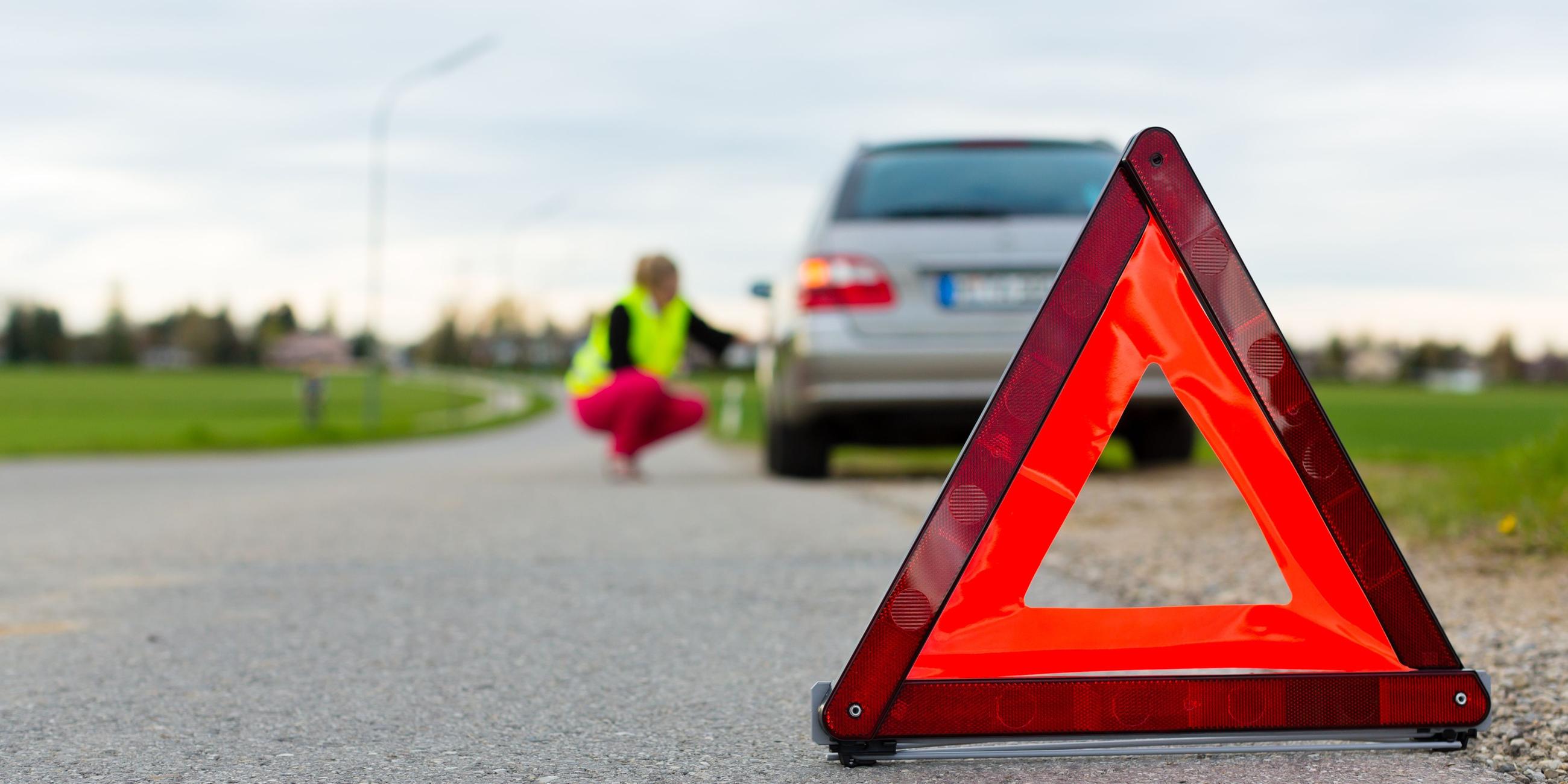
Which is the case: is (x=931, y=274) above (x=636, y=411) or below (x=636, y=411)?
above

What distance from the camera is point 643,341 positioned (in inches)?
380

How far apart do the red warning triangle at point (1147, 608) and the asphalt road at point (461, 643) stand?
13 centimetres

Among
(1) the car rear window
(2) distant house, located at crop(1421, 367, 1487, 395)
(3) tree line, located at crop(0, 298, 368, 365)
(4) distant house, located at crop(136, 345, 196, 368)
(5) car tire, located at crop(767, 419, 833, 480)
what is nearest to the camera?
(1) the car rear window

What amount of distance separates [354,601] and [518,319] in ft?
330

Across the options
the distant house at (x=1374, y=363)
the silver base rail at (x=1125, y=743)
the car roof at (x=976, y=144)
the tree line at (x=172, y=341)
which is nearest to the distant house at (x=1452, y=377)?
the distant house at (x=1374, y=363)

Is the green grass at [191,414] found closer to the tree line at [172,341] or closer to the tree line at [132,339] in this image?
the tree line at [172,341]

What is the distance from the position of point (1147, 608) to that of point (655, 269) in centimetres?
698

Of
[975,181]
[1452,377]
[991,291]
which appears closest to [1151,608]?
[991,291]

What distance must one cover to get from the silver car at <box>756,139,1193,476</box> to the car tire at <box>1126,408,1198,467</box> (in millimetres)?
1049

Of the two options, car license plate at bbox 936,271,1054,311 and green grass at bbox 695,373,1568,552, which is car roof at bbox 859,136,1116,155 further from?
green grass at bbox 695,373,1568,552

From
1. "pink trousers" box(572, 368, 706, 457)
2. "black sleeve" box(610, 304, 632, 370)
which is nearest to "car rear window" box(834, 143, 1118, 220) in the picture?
"black sleeve" box(610, 304, 632, 370)

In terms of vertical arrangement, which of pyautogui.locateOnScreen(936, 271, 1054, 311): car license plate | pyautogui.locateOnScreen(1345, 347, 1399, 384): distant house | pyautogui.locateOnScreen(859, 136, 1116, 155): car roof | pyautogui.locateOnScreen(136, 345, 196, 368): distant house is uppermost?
pyautogui.locateOnScreen(859, 136, 1116, 155): car roof

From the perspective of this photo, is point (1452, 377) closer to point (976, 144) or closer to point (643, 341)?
point (643, 341)

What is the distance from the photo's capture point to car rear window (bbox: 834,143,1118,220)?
7.87 meters
